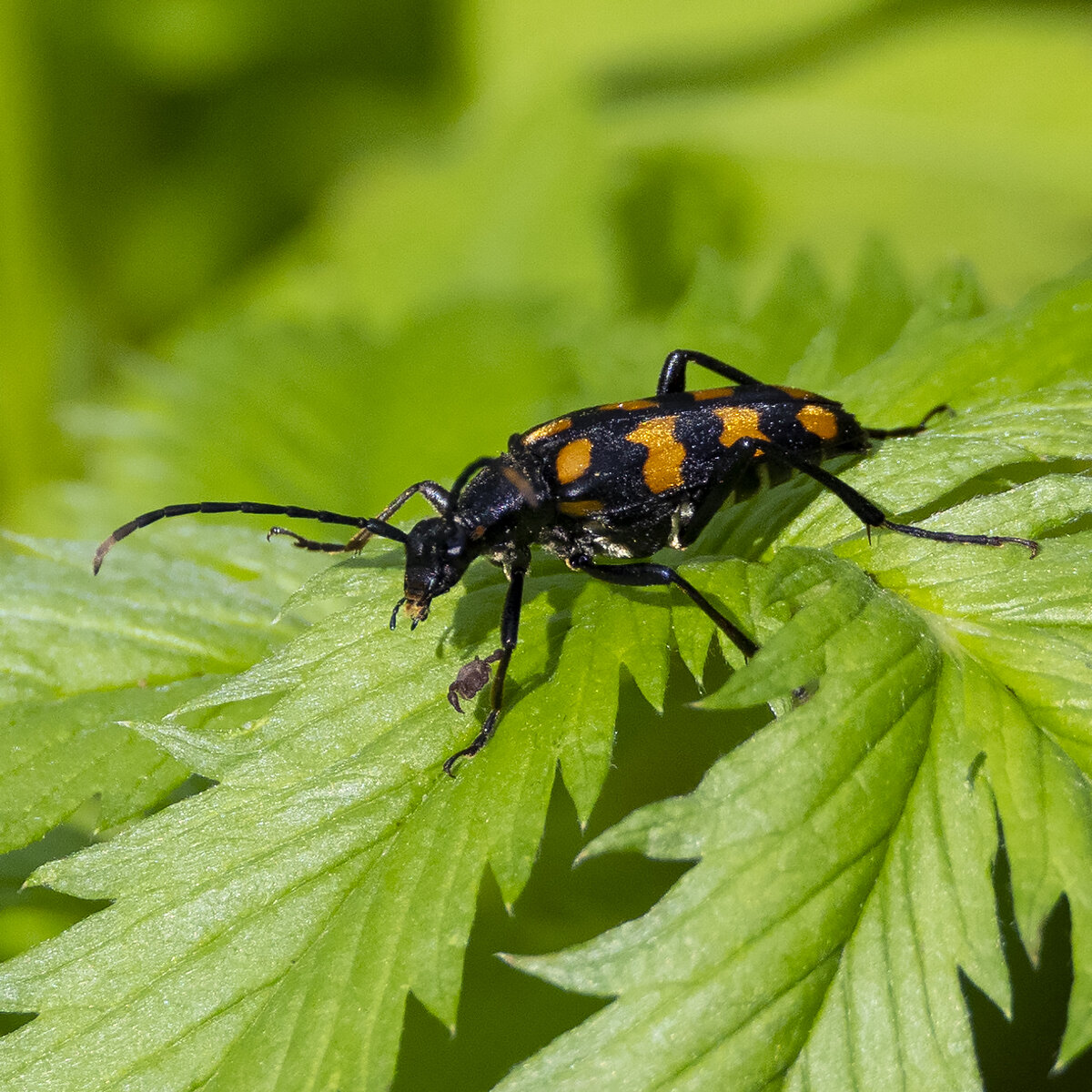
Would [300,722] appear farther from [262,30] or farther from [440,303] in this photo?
[262,30]

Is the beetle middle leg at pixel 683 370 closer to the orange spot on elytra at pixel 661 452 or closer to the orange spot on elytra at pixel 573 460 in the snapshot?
the orange spot on elytra at pixel 661 452

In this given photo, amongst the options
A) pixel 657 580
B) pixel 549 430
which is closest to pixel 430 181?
pixel 549 430

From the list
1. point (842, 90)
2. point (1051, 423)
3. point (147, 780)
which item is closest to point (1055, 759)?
point (1051, 423)

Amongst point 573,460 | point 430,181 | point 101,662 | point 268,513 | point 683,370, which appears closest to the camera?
point 101,662

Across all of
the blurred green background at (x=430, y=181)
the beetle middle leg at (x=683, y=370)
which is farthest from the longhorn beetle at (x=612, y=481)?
the blurred green background at (x=430, y=181)

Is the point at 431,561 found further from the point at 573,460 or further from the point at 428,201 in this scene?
the point at 428,201

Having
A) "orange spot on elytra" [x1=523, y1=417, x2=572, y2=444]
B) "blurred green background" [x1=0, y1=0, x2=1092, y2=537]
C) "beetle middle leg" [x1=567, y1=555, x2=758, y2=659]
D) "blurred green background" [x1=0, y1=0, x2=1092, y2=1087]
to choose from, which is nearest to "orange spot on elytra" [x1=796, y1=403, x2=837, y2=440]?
"beetle middle leg" [x1=567, y1=555, x2=758, y2=659]

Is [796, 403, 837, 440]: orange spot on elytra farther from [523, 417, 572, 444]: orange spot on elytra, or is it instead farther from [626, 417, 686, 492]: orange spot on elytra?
[523, 417, 572, 444]: orange spot on elytra
